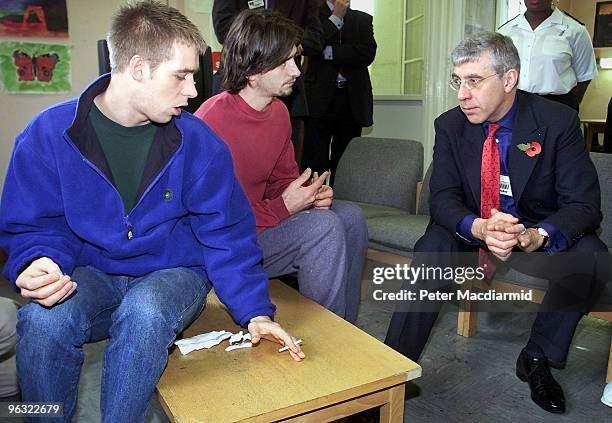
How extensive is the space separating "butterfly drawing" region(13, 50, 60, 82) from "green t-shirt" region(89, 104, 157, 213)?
2.23m

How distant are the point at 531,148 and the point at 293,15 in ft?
4.30

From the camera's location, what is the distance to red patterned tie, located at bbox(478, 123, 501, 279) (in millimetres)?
1869

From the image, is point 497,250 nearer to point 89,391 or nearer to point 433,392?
point 433,392

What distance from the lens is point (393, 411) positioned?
1.20 meters

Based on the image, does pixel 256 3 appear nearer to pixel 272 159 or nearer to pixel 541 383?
pixel 272 159

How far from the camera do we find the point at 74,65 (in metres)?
3.34

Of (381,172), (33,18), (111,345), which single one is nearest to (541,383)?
(111,345)

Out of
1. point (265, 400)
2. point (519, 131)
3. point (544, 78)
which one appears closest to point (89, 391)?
point (265, 400)

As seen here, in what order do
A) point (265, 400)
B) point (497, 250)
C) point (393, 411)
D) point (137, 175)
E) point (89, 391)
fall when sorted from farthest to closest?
1. point (89, 391)
2. point (497, 250)
3. point (137, 175)
4. point (393, 411)
5. point (265, 400)

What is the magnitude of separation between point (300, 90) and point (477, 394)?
1401 millimetres

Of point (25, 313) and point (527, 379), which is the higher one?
point (25, 313)

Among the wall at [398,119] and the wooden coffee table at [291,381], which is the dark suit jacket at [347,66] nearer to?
the wall at [398,119]
